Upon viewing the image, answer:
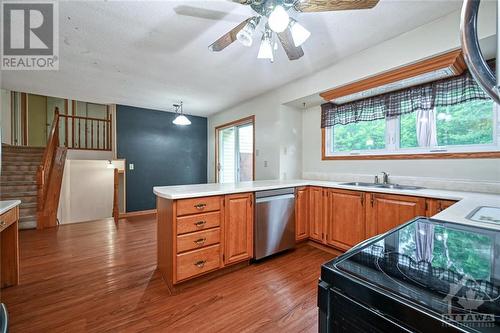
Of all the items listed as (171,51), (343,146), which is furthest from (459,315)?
(343,146)

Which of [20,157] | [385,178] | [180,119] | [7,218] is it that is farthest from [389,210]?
[20,157]

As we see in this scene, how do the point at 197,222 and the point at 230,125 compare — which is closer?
the point at 197,222

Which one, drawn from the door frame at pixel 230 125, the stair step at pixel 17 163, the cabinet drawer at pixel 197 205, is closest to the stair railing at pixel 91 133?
the stair step at pixel 17 163

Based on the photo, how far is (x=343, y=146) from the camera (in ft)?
10.4

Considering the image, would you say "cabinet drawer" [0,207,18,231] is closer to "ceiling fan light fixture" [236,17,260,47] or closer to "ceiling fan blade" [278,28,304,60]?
"ceiling fan light fixture" [236,17,260,47]

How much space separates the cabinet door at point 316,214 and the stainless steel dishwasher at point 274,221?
32cm

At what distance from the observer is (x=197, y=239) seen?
6.40 ft

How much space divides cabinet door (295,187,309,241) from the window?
92 centimetres

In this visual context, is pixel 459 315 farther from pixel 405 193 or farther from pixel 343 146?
pixel 343 146

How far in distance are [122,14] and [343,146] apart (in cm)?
300

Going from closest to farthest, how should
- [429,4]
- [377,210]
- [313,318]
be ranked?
[313,318] → [429,4] → [377,210]

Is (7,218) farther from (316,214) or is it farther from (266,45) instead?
(316,214)

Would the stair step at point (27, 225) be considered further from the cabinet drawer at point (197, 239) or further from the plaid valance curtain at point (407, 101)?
the plaid valance curtain at point (407, 101)

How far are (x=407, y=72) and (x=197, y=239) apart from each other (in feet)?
8.52
